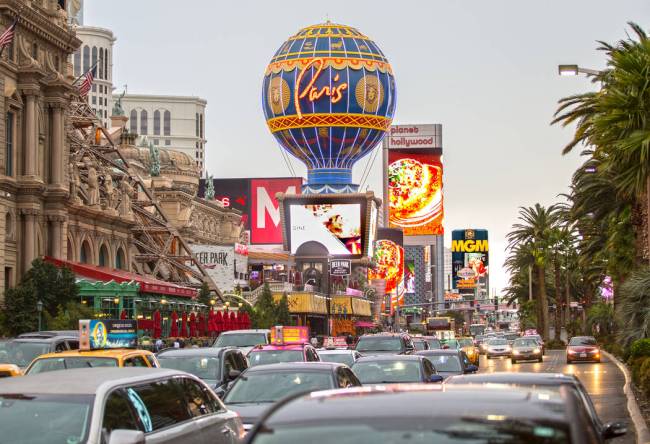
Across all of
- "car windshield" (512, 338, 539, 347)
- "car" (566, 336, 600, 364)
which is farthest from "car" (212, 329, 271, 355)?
"car windshield" (512, 338, 539, 347)

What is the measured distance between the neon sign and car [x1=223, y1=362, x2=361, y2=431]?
4563 inches

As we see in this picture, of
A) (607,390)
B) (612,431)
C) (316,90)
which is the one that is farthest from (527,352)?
(316,90)

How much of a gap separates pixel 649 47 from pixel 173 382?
23.0m

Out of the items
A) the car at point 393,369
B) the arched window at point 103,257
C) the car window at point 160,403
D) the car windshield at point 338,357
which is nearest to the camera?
the car window at point 160,403

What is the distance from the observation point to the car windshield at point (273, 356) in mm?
24797

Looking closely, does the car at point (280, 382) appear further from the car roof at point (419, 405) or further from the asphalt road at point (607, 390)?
the car roof at point (419, 405)

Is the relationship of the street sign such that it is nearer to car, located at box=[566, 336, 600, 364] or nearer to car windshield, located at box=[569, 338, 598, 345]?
car windshield, located at box=[569, 338, 598, 345]

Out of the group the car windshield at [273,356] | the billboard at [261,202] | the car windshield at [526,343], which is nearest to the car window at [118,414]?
the car windshield at [273,356]

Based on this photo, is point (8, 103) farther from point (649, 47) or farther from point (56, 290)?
point (649, 47)

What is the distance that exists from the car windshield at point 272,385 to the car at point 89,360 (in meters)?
1.42

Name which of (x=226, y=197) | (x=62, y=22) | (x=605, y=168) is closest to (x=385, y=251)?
(x=226, y=197)

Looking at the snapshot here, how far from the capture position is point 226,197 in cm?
18662

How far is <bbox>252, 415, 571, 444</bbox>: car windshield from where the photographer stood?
234 inches

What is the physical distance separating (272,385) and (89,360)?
2.59m
